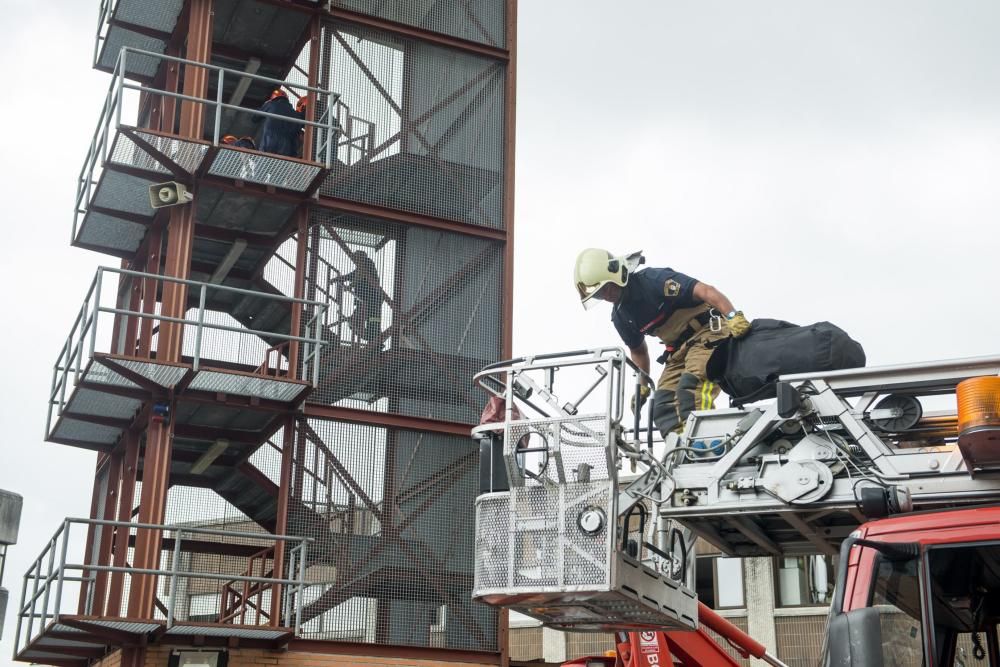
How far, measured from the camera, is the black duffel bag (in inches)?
432

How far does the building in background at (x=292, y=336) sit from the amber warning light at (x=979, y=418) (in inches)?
427

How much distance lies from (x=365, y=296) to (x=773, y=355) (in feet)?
33.0

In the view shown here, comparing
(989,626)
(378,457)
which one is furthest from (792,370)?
(378,457)

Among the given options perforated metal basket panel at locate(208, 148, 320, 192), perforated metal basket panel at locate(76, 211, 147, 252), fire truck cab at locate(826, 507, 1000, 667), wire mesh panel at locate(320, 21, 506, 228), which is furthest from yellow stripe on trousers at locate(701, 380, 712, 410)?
perforated metal basket panel at locate(76, 211, 147, 252)

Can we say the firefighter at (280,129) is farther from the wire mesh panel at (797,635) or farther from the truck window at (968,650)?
the wire mesh panel at (797,635)

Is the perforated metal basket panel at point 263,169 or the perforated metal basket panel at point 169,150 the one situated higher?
the perforated metal basket panel at point 169,150

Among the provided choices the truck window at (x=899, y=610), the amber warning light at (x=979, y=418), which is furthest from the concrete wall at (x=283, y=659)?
the truck window at (x=899, y=610)

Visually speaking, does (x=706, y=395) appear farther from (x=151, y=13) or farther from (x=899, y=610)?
(x=151, y=13)

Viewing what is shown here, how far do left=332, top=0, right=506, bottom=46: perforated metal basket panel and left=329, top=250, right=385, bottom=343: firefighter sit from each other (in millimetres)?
4131

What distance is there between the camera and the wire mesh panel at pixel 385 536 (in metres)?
18.9

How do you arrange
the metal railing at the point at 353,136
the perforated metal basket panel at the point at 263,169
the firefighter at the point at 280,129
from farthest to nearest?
the metal railing at the point at 353,136
the firefighter at the point at 280,129
the perforated metal basket panel at the point at 263,169

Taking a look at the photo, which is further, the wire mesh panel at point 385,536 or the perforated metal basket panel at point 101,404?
the perforated metal basket panel at point 101,404

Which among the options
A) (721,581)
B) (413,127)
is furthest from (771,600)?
(413,127)

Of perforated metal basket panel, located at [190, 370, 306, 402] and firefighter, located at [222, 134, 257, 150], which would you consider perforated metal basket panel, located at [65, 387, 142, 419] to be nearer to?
perforated metal basket panel, located at [190, 370, 306, 402]
